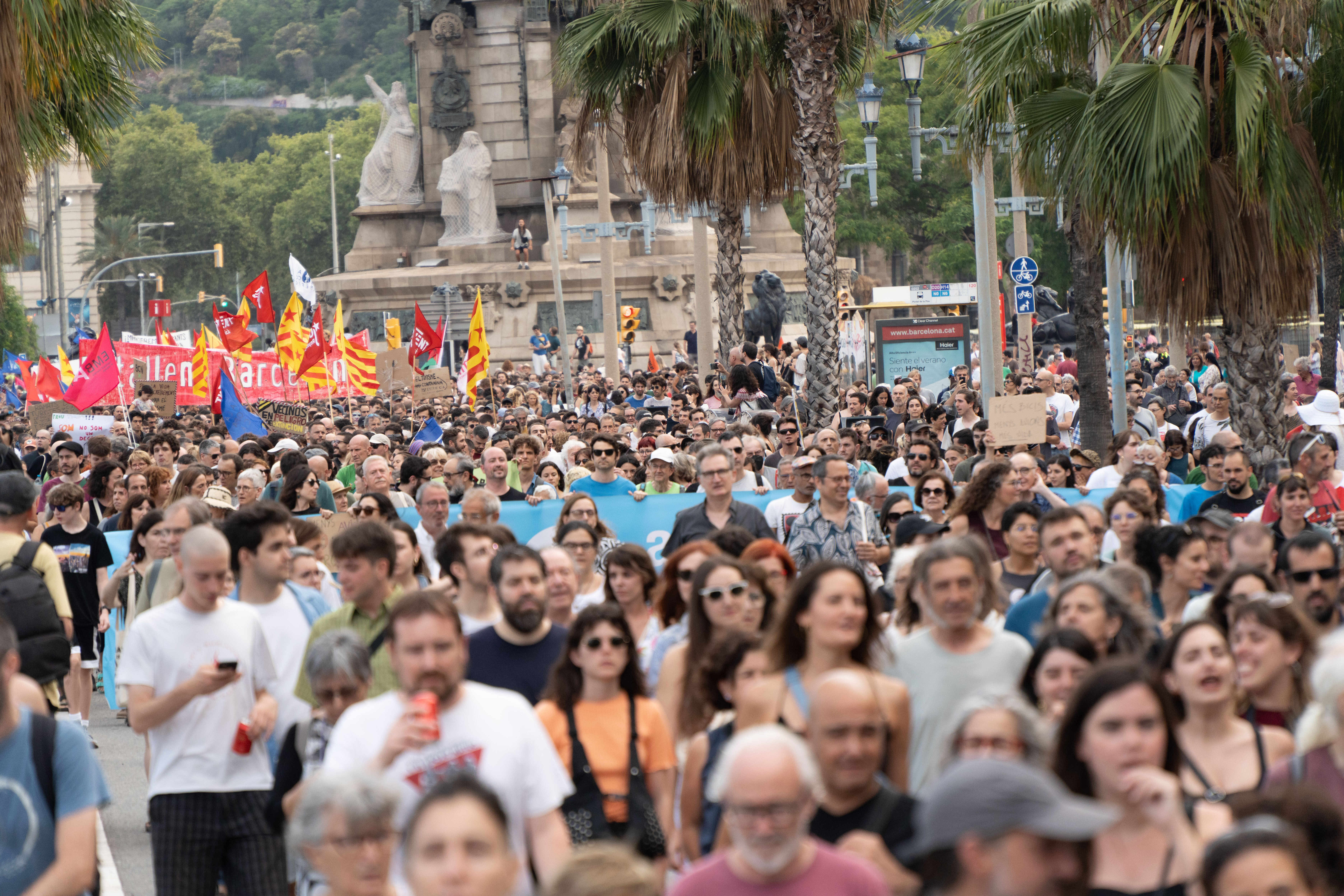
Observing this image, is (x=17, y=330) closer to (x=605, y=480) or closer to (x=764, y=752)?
(x=605, y=480)

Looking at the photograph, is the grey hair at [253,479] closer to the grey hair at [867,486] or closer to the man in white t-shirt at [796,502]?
the man in white t-shirt at [796,502]

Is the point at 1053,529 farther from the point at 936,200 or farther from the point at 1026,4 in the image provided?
the point at 936,200

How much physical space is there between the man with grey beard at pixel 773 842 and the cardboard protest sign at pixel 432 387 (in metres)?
20.7

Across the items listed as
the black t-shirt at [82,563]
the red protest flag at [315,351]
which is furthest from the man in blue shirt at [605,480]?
the red protest flag at [315,351]

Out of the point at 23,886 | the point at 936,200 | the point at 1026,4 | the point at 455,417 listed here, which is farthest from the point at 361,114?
the point at 23,886

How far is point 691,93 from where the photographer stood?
22125 mm

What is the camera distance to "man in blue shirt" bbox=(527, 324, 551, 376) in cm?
4416

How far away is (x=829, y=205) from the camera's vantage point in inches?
784

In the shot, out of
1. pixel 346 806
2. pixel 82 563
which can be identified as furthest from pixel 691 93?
pixel 346 806

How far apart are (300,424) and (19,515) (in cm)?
1554

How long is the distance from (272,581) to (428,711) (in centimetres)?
248

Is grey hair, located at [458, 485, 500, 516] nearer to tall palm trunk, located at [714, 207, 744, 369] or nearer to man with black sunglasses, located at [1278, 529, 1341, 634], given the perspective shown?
man with black sunglasses, located at [1278, 529, 1341, 634]

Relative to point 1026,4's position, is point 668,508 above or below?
below

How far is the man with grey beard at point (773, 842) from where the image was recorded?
3.90 metres
